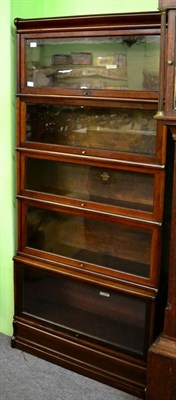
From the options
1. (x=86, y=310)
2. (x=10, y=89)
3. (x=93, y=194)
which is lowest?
(x=86, y=310)

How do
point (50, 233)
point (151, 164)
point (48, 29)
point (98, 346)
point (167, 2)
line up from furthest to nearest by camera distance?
point (50, 233)
point (98, 346)
point (48, 29)
point (151, 164)
point (167, 2)

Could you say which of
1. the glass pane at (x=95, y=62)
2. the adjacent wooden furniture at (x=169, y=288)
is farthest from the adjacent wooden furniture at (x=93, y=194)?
the adjacent wooden furniture at (x=169, y=288)

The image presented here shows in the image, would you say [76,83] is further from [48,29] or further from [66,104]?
[48,29]

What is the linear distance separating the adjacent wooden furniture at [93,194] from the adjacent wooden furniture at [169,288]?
18 centimetres

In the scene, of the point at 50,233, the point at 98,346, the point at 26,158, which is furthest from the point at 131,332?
the point at 26,158

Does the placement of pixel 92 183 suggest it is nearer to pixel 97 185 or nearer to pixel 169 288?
pixel 97 185

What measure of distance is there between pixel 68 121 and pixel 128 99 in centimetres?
40

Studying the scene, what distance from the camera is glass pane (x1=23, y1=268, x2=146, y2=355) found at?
220cm

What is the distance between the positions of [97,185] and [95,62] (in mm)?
566

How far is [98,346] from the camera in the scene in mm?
2285

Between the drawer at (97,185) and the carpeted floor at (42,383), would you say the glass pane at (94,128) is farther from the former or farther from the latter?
the carpeted floor at (42,383)

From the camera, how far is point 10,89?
2.31 meters

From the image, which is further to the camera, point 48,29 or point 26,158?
point 26,158

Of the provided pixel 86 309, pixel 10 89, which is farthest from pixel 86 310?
pixel 10 89
